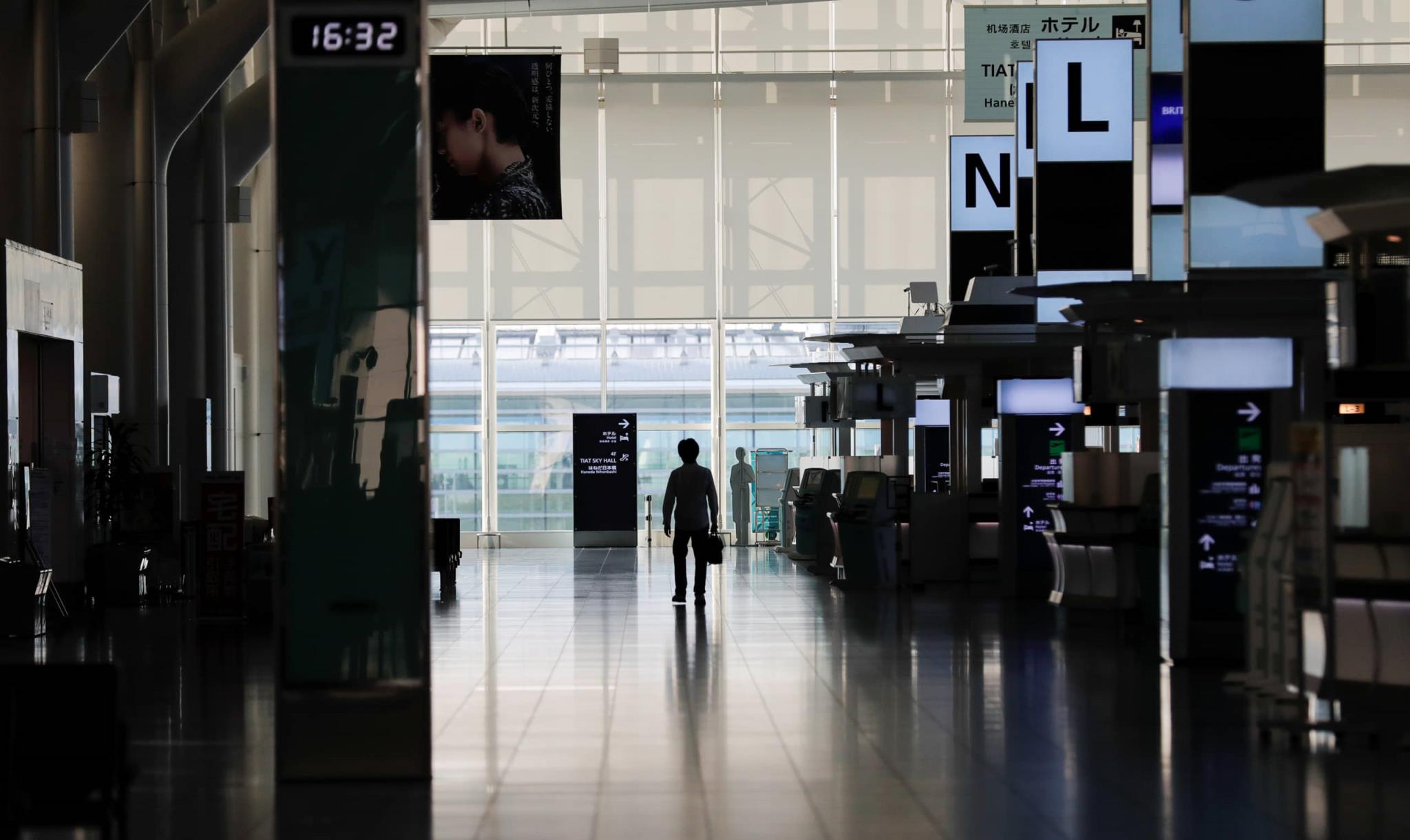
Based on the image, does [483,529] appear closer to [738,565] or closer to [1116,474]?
[738,565]

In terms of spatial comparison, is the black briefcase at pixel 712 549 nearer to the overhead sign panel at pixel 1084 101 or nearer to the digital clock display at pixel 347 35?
the overhead sign panel at pixel 1084 101

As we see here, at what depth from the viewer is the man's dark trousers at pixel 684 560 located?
50.8 ft

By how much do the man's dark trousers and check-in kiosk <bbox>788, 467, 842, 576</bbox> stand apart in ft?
11.6

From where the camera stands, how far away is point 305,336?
271 inches

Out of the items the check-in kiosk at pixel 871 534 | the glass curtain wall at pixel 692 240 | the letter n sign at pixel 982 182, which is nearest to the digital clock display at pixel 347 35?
the check-in kiosk at pixel 871 534

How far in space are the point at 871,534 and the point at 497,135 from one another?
5.75 meters

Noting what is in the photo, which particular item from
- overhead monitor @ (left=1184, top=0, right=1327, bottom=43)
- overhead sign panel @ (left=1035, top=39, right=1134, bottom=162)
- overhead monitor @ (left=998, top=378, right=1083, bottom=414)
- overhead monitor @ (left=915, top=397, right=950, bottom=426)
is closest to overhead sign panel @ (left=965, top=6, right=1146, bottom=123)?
overhead sign panel @ (left=1035, top=39, right=1134, bottom=162)

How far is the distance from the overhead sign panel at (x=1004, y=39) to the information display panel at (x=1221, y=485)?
6.90m

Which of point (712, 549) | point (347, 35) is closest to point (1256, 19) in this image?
point (347, 35)

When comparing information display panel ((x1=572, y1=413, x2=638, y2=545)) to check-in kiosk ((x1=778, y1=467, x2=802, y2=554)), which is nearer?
check-in kiosk ((x1=778, y1=467, x2=802, y2=554))

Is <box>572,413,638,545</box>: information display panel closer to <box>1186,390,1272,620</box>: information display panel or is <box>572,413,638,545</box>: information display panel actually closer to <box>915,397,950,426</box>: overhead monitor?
<box>915,397,950,426</box>: overhead monitor

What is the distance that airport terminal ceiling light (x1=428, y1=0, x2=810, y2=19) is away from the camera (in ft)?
75.9

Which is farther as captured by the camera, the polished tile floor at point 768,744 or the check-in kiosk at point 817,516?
the check-in kiosk at point 817,516

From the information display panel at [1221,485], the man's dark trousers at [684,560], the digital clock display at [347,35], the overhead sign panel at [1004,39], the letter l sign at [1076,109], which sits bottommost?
the man's dark trousers at [684,560]
